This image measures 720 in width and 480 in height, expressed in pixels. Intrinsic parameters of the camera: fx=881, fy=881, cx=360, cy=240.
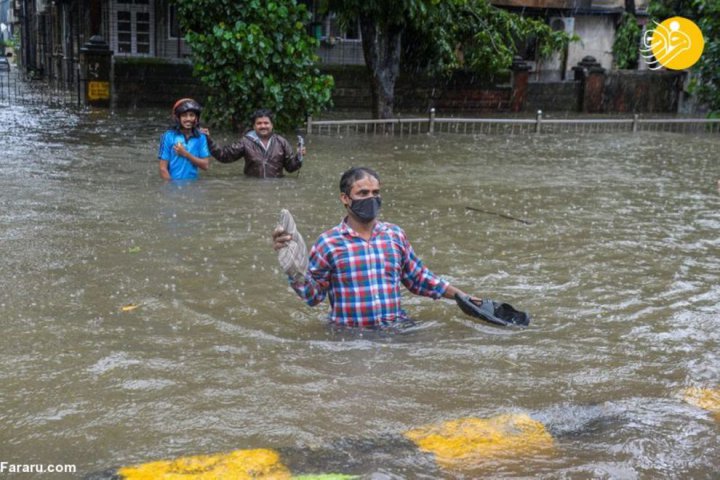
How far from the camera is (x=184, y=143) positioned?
34.3 ft

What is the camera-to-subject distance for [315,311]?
664 cm

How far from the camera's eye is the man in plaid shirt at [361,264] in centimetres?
549

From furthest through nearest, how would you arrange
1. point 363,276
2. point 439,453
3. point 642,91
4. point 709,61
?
point 642,91, point 709,61, point 363,276, point 439,453

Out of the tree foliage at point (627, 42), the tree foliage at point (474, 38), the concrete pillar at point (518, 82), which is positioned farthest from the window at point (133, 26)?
the tree foliage at point (627, 42)

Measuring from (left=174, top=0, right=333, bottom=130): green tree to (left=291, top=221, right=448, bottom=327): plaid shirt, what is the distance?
11.7 m

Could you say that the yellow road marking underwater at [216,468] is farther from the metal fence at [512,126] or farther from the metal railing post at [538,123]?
the metal railing post at [538,123]

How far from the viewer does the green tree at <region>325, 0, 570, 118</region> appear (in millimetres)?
17906

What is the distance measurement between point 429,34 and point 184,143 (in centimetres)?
1130

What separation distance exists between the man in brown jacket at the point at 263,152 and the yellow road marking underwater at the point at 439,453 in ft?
22.0

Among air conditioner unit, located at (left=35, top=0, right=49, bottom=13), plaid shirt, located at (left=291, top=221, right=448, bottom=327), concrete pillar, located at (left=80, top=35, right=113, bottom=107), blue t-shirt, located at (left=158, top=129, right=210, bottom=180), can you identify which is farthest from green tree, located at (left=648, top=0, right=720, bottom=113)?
air conditioner unit, located at (left=35, top=0, right=49, bottom=13)

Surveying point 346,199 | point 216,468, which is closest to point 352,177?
point 346,199

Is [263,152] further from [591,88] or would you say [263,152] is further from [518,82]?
[591,88]

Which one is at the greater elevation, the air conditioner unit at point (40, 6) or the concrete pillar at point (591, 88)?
the air conditioner unit at point (40, 6)

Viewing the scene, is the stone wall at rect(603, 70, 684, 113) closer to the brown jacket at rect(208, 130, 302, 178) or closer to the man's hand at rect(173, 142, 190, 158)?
the brown jacket at rect(208, 130, 302, 178)
